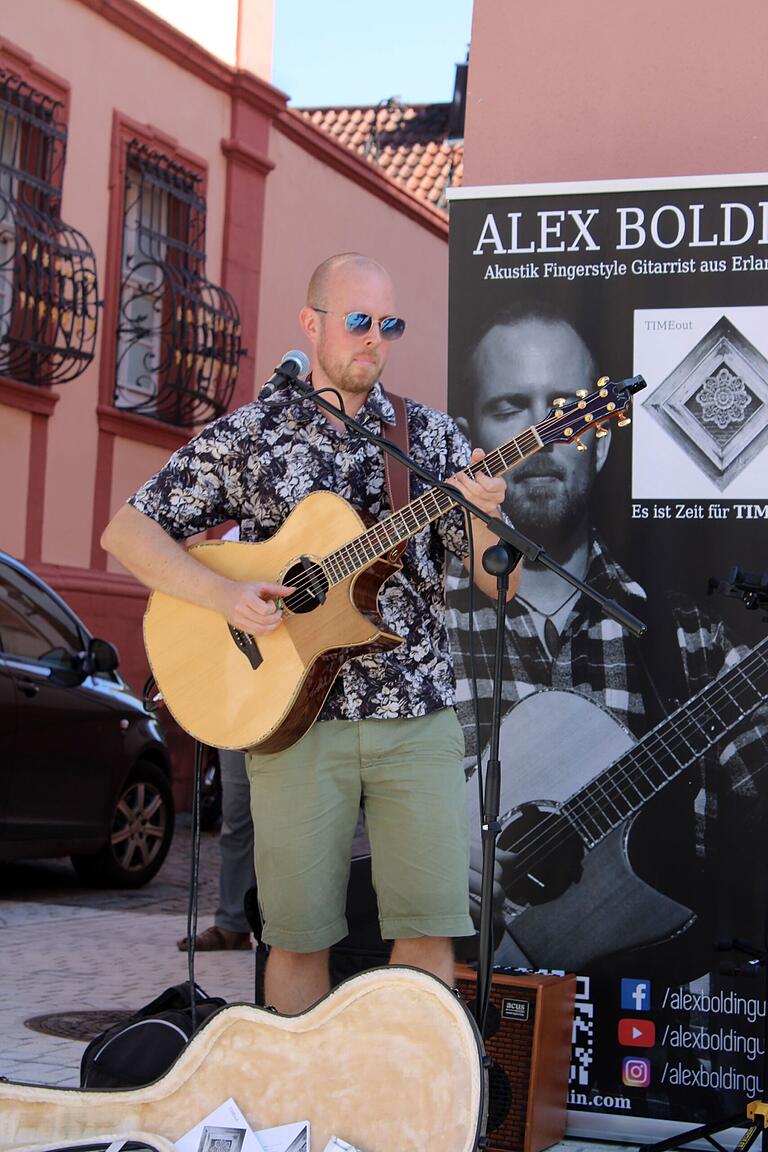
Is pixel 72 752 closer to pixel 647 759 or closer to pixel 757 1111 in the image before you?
pixel 647 759

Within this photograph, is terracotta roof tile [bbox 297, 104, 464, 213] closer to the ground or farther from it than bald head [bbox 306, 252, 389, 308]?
farther from it

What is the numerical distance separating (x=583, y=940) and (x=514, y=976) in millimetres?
329

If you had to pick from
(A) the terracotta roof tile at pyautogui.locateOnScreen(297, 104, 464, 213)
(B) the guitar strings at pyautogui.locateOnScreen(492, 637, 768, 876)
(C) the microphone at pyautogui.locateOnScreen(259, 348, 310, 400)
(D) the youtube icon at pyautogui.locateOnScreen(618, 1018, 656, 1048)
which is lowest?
(D) the youtube icon at pyautogui.locateOnScreen(618, 1018, 656, 1048)


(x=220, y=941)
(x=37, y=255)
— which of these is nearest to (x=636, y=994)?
(x=220, y=941)

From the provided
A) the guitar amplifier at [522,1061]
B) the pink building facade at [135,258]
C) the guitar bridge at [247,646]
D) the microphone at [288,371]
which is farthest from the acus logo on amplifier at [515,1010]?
the pink building facade at [135,258]

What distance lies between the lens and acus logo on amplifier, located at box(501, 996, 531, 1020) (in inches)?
155

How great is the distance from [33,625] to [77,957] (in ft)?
6.87

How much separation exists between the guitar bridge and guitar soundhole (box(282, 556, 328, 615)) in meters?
0.14

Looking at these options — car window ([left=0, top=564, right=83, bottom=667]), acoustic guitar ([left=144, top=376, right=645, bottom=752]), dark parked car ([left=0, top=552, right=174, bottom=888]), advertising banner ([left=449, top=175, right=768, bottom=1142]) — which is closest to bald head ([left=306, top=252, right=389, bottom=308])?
acoustic guitar ([left=144, top=376, right=645, bottom=752])

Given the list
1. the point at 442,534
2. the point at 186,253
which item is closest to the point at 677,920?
the point at 442,534

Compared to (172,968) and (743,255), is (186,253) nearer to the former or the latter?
(172,968)

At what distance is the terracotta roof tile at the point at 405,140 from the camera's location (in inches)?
862

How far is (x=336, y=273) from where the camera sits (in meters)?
3.69

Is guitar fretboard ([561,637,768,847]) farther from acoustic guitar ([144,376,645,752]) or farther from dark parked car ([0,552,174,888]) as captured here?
dark parked car ([0,552,174,888])
